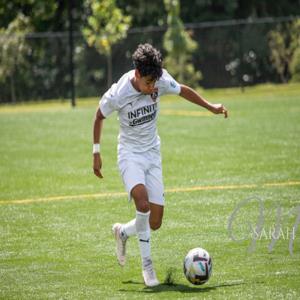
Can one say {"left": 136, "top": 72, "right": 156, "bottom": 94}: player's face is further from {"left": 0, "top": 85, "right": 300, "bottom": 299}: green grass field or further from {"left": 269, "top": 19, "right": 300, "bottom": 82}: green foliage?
{"left": 269, "top": 19, "right": 300, "bottom": 82}: green foliage

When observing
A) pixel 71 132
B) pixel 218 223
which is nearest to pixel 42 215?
pixel 218 223

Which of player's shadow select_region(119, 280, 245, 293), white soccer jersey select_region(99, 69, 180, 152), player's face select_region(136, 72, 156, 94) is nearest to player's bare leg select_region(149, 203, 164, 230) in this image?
white soccer jersey select_region(99, 69, 180, 152)

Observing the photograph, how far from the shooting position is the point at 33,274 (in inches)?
311

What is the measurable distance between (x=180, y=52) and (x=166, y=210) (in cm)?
2259

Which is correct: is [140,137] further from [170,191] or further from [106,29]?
[106,29]

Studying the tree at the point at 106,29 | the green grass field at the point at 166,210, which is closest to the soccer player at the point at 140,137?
the green grass field at the point at 166,210

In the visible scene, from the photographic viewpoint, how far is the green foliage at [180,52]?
1284 inches

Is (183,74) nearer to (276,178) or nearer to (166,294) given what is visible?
(276,178)

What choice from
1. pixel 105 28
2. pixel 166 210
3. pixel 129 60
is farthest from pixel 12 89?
pixel 166 210

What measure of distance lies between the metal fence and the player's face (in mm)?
23377

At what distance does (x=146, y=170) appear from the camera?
26.6 feet

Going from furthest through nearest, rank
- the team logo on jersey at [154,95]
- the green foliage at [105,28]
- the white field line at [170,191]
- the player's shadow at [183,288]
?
the green foliage at [105,28], the white field line at [170,191], the team logo on jersey at [154,95], the player's shadow at [183,288]

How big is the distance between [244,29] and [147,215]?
81.9ft

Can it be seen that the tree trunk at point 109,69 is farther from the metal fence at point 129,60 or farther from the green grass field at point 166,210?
the green grass field at point 166,210
